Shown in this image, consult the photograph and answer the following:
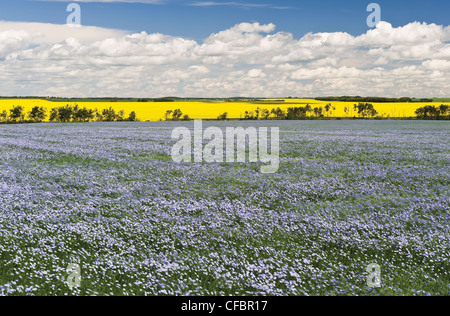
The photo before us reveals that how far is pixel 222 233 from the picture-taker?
9.21 metres

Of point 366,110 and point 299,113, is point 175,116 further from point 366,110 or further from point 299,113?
point 366,110

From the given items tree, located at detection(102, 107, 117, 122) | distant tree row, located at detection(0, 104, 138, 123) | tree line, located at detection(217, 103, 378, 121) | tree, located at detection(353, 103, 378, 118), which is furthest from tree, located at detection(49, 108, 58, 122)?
tree, located at detection(353, 103, 378, 118)

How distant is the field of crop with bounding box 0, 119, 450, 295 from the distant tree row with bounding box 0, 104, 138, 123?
80648mm

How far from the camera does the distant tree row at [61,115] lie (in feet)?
290

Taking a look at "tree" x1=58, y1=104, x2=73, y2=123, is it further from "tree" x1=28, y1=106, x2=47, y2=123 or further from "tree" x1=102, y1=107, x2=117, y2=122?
"tree" x1=102, y1=107, x2=117, y2=122

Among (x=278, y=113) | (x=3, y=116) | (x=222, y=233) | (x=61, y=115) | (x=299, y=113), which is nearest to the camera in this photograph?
(x=222, y=233)

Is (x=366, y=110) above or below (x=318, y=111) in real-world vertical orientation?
above

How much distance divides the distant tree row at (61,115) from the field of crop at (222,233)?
80648mm

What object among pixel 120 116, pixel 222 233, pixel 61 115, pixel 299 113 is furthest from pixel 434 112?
pixel 222 233

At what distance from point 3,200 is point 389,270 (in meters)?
10.8

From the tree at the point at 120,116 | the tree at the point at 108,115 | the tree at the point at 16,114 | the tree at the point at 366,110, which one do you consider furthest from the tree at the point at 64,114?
the tree at the point at 366,110

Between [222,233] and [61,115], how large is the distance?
93.2 m

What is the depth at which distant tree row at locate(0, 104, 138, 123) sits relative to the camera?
8850 cm
